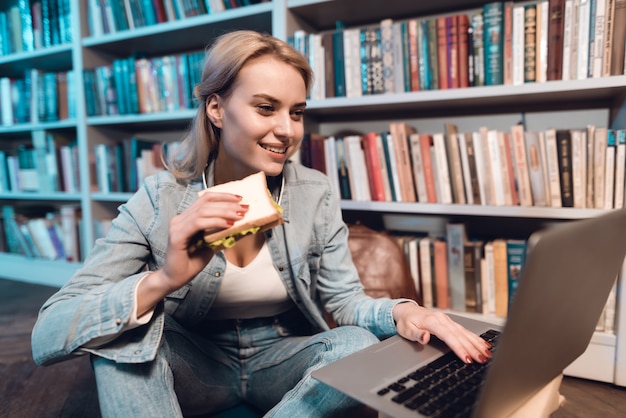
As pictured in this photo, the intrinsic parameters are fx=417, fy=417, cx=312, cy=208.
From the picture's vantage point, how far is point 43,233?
7.87 feet

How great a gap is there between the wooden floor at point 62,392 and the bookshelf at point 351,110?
3.6 inches

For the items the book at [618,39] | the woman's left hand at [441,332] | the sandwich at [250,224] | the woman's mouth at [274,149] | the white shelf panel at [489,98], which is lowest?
the woman's left hand at [441,332]

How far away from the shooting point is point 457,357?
691 mm

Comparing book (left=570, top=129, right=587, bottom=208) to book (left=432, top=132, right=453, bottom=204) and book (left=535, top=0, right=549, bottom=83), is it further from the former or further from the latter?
book (left=432, top=132, right=453, bottom=204)

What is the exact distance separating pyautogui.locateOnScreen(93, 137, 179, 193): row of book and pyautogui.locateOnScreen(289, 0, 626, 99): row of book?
92 cm

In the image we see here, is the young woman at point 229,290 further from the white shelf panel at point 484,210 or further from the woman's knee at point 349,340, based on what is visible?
the white shelf panel at point 484,210

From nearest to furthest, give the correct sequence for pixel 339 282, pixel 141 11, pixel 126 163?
pixel 339 282, pixel 141 11, pixel 126 163

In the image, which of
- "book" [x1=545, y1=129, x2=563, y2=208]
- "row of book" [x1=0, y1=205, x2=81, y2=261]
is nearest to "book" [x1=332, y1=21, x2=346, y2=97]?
"book" [x1=545, y1=129, x2=563, y2=208]

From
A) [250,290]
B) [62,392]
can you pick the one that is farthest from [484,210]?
[62,392]

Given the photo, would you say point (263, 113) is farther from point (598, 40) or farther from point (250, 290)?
point (598, 40)

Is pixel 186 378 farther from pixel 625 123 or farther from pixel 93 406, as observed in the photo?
pixel 625 123

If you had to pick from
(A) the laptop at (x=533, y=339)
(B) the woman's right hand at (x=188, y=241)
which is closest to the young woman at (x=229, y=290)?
(B) the woman's right hand at (x=188, y=241)

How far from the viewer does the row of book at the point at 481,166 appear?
4.16 feet

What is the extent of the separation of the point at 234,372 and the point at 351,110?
1.20m
